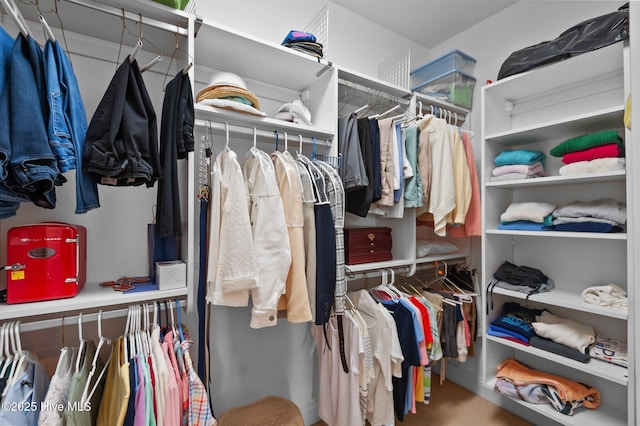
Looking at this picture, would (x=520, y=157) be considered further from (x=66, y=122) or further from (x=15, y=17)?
(x=15, y=17)

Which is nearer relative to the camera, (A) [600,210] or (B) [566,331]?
(A) [600,210]

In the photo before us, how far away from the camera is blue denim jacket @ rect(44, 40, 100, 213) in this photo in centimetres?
94

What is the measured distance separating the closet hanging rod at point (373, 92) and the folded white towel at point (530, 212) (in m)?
0.99

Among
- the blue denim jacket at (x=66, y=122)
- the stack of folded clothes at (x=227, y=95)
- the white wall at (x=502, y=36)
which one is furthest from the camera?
the white wall at (x=502, y=36)

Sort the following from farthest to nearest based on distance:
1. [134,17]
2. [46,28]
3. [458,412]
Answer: [458,412] < [134,17] < [46,28]

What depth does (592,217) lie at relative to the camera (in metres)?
1.64

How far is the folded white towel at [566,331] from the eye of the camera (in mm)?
1684

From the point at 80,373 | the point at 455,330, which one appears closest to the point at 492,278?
the point at 455,330

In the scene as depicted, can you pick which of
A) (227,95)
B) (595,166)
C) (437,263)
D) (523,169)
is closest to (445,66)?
(523,169)

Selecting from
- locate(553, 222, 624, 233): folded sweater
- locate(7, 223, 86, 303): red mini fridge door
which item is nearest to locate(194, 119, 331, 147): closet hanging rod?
locate(7, 223, 86, 303): red mini fridge door

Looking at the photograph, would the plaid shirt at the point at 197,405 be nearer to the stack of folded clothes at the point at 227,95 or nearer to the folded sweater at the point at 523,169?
the stack of folded clothes at the point at 227,95

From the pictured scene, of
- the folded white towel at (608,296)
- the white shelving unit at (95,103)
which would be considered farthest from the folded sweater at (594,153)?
the white shelving unit at (95,103)

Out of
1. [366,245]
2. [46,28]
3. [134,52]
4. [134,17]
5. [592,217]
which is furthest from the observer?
[366,245]

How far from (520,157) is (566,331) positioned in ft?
3.44
